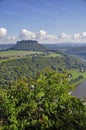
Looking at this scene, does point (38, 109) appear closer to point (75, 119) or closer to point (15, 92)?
point (15, 92)

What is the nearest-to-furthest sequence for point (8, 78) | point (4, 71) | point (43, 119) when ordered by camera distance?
point (43, 119) < point (8, 78) < point (4, 71)


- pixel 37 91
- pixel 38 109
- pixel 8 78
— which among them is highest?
pixel 37 91

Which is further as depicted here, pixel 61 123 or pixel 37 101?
pixel 37 101

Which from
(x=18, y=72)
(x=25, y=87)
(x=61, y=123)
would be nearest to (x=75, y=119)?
(x=61, y=123)

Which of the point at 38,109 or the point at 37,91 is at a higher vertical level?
the point at 37,91

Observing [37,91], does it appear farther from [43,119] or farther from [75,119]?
Result: [75,119]

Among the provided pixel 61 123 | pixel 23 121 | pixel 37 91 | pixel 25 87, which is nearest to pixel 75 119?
pixel 61 123

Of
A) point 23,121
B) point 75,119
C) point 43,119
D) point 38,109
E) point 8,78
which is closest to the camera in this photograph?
point 75,119
